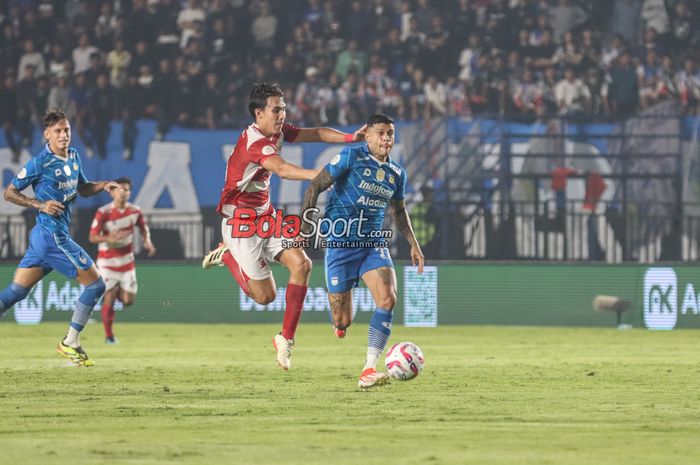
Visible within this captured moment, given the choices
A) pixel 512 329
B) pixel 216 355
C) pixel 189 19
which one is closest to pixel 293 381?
pixel 216 355

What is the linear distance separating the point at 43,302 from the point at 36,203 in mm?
10379

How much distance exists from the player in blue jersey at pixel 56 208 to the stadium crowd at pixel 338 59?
43.3ft

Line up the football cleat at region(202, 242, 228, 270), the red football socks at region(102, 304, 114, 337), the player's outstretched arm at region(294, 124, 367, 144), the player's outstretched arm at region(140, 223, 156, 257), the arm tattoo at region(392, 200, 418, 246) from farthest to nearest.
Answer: the red football socks at region(102, 304, 114, 337) < the player's outstretched arm at region(140, 223, 156, 257) < the football cleat at region(202, 242, 228, 270) < the player's outstretched arm at region(294, 124, 367, 144) < the arm tattoo at region(392, 200, 418, 246)

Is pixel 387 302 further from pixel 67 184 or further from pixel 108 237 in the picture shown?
pixel 108 237

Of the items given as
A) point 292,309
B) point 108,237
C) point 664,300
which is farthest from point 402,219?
point 664,300

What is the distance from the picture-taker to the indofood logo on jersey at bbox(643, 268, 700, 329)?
20125mm

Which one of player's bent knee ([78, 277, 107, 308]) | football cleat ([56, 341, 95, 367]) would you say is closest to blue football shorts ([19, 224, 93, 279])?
player's bent knee ([78, 277, 107, 308])

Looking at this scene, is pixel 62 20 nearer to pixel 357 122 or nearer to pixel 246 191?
pixel 357 122

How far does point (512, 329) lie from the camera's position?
68.0ft

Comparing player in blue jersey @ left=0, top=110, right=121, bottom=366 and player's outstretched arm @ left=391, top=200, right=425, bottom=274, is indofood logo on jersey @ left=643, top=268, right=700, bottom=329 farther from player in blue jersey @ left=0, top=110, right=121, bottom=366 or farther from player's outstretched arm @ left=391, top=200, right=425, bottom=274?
player in blue jersey @ left=0, top=110, right=121, bottom=366

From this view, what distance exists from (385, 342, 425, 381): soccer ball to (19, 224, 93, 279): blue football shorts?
3888mm

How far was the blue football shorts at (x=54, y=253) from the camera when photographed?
504 inches

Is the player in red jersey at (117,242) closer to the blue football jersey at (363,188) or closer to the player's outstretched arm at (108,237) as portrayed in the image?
the player's outstretched arm at (108,237)

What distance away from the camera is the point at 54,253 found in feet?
42.0
